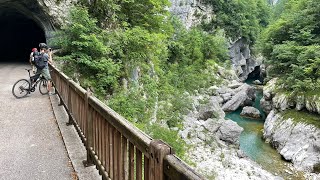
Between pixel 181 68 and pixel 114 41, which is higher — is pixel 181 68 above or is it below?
below

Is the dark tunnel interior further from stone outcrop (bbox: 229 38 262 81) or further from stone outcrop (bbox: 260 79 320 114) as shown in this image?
stone outcrop (bbox: 229 38 262 81)

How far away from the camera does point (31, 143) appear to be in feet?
20.6

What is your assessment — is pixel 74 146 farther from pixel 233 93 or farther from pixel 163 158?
pixel 233 93

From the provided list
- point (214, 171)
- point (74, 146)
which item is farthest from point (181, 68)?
point (74, 146)

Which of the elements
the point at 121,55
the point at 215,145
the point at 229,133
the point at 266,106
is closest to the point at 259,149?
the point at 229,133

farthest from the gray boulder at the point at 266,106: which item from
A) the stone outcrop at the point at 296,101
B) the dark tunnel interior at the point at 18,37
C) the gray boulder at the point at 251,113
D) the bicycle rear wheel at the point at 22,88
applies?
the bicycle rear wheel at the point at 22,88

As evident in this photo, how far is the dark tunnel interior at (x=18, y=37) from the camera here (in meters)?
25.8

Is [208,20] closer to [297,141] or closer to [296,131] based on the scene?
[296,131]

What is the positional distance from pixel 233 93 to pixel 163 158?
3407 cm

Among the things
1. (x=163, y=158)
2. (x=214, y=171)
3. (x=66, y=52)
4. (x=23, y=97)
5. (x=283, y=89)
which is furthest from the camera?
(x=283, y=89)

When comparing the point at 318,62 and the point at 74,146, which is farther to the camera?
the point at 318,62

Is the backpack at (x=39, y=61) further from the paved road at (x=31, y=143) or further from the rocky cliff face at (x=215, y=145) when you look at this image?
the rocky cliff face at (x=215, y=145)

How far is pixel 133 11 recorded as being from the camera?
53.9ft

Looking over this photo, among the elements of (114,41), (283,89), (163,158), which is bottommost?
(283,89)
